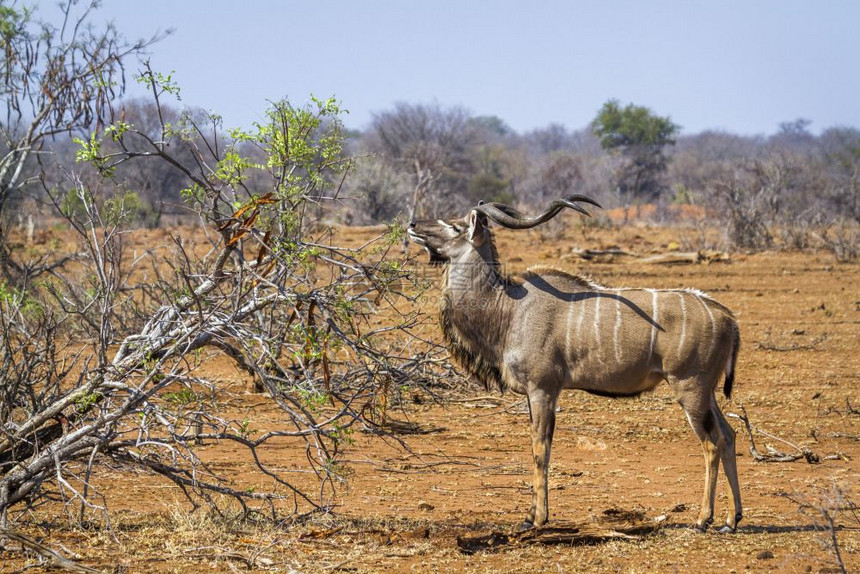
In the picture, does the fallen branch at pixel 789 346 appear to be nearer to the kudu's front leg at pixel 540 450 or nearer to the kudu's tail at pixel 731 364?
the kudu's tail at pixel 731 364

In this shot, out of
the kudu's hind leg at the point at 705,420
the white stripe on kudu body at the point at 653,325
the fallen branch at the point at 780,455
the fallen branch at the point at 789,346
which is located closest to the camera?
the kudu's hind leg at the point at 705,420

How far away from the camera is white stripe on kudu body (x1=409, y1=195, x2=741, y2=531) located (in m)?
6.24

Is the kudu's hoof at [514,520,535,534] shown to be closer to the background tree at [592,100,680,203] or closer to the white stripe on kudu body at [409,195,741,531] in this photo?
Result: the white stripe on kudu body at [409,195,741,531]

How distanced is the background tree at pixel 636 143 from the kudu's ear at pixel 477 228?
31.6 meters

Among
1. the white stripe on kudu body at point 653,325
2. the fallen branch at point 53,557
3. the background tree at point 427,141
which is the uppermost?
the background tree at point 427,141

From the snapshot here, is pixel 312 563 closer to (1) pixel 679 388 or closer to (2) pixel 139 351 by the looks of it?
(2) pixel 139 351

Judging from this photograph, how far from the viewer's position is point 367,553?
5488 millimetres

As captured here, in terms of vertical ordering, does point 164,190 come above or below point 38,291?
above

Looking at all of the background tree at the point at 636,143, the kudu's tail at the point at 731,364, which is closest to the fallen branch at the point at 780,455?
the kudu's tail at the point at 731,364

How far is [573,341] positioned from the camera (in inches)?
254

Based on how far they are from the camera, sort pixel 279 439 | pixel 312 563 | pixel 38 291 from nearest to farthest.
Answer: pixel 312 563 < pixel 279 439 < pixel 38 291

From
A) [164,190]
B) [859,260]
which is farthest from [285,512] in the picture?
[164,190]

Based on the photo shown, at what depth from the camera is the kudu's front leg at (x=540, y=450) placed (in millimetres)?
6078

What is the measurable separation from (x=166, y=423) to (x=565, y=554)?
2.34m
